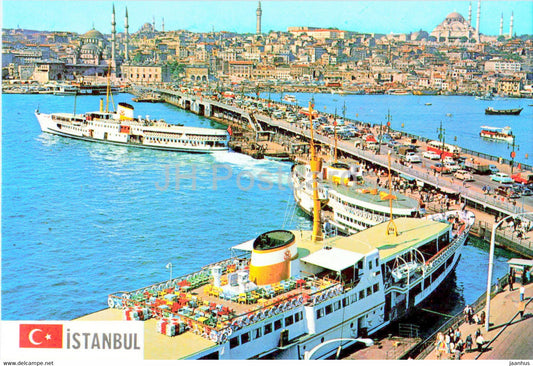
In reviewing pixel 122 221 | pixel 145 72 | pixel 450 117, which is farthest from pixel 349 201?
pixel 145 72

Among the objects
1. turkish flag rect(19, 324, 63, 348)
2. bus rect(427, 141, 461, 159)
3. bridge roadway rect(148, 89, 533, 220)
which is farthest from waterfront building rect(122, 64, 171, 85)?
turkish flag rect(19, 324, 63, 348)

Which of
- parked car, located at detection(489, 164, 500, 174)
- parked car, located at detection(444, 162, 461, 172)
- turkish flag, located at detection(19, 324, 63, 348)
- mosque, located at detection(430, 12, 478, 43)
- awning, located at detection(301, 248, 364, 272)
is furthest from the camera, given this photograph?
mosque, located at detection(430, 12, 478, 43)

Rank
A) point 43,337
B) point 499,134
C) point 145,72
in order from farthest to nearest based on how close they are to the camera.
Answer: point 145,72 → point 499,134 → point 43,337

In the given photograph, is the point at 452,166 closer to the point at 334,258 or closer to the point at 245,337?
the point at 334,258

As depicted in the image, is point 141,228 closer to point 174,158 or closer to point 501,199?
point 501,199

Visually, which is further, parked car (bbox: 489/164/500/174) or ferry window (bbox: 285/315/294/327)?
parked car (bbox: 489/164/500/174)

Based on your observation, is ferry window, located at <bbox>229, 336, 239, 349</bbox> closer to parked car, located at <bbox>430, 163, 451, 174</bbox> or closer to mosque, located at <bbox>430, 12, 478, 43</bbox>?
parked car, located at <bbox>430, 163, 451, 174</bbox>
